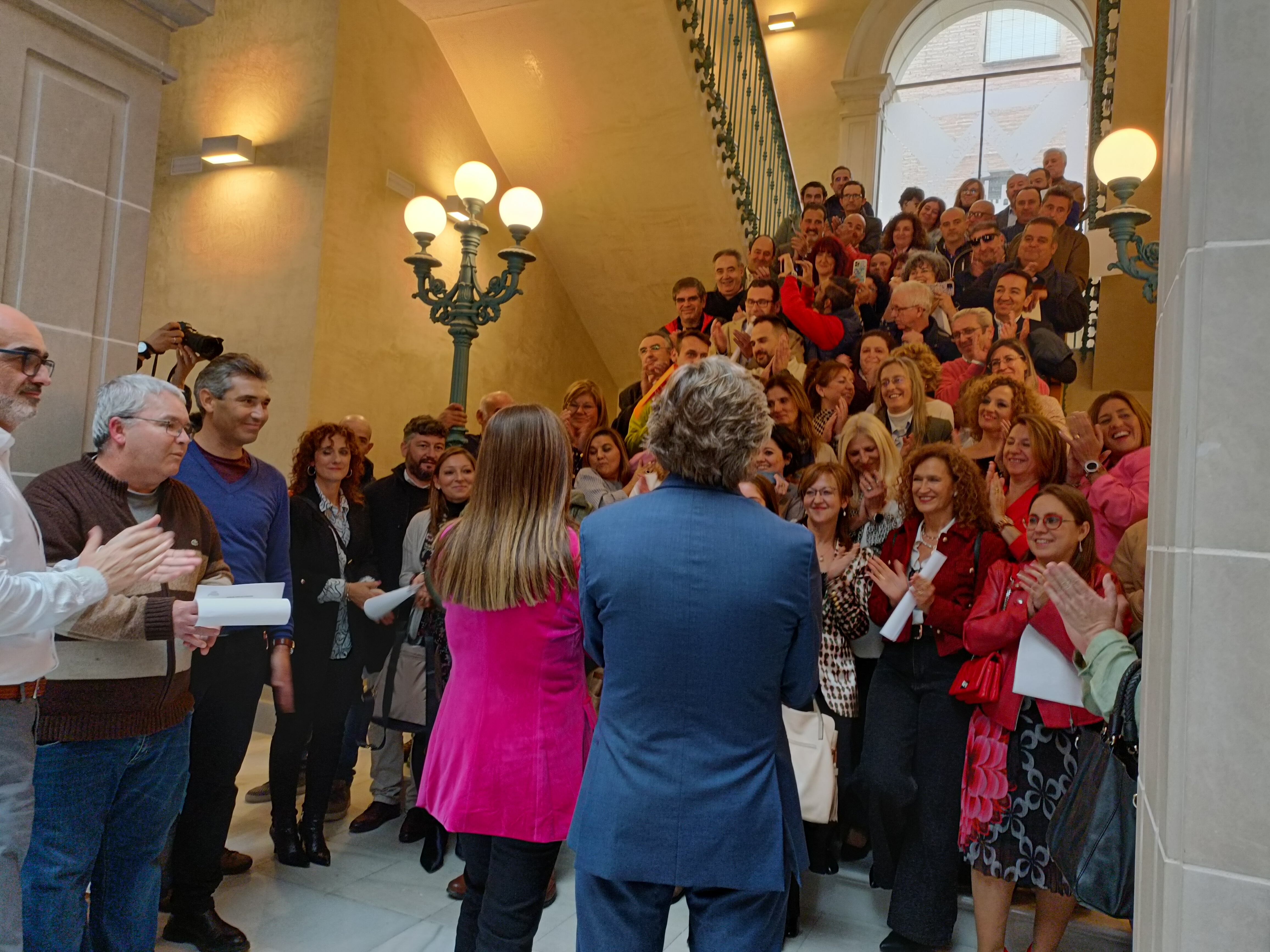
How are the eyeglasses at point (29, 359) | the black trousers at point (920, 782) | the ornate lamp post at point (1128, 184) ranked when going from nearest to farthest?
the eyeglasses at point (29, 359), the black trousers at point (920, 782), the ornate lamp post at point (1128, 184)

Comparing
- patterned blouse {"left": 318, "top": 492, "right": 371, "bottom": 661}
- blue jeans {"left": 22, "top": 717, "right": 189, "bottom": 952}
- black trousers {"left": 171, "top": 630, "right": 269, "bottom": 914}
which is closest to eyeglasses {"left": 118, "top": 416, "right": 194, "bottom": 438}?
blue jeans {"left": 22, "top": 717, "right": 189, "bottom": 952}

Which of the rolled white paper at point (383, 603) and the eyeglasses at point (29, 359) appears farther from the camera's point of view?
the rolled white paper at point (383, 603)

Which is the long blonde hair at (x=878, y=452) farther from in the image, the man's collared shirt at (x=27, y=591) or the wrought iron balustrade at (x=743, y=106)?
the wrought iron balustrade at (x=743, y=106)

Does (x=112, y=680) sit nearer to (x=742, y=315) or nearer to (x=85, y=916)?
(x=85, y=916)

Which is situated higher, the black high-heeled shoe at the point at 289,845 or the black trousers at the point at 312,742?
the black trousers at the point at 312,742

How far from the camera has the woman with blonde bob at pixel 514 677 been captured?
2.29m

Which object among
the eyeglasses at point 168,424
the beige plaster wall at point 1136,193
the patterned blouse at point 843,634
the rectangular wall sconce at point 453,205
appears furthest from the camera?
the rectangular wall sconce at point 453,205

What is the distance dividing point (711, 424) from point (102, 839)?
6.36 feet

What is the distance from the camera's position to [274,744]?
383 cm

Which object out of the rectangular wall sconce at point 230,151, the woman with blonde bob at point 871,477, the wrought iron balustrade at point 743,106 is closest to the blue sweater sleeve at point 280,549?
the woman with blonde bob at point 871,477

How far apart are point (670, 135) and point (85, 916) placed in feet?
23.0

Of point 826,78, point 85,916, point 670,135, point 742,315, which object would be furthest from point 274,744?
point 826,78

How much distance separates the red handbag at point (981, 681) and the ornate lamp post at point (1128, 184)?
8.08 ft

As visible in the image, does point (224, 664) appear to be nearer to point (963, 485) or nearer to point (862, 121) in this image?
point (963, 485)
